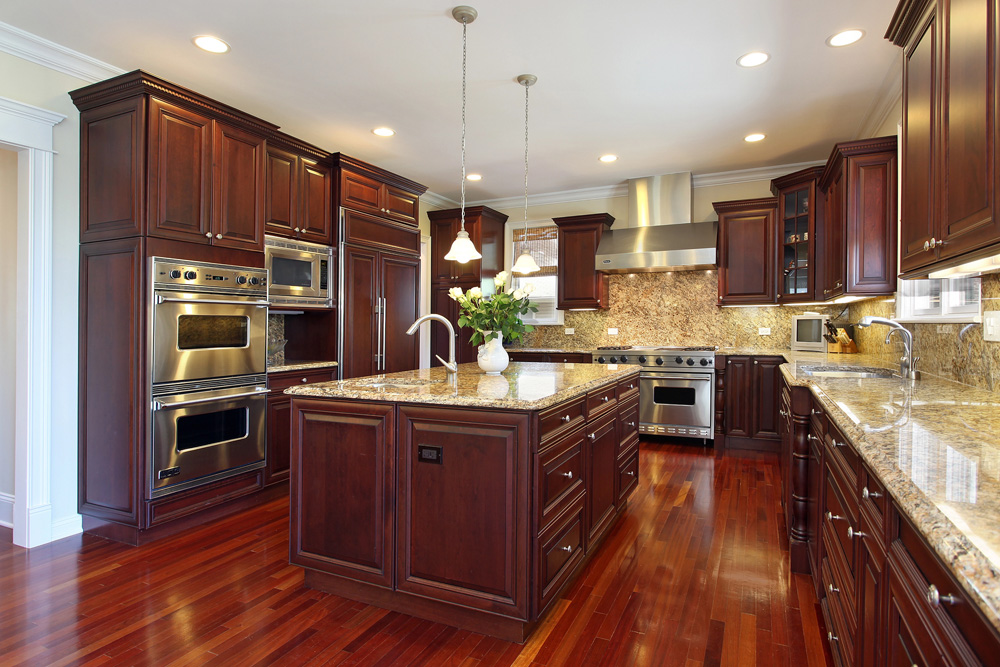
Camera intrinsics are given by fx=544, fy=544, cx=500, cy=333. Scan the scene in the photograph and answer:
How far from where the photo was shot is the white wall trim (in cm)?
292

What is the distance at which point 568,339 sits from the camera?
6.56m

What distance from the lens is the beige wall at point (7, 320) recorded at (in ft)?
10.3

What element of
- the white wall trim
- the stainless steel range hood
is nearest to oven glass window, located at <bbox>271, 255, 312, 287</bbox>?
the white wall trim

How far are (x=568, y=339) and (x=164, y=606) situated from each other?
16.2 feet

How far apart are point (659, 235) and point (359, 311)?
125 inches

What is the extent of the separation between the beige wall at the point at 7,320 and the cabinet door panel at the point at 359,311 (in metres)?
1.97

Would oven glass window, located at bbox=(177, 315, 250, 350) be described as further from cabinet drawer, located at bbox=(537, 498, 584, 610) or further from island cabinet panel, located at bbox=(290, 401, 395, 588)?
cabinet drawer, located at bbox=(537, 498, 584, 610)

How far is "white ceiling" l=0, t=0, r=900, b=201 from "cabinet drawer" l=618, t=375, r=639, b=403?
1.94m

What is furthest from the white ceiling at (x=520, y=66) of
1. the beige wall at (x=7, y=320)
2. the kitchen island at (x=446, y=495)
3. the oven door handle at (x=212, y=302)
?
the kitchen island at (x=446, y=495)

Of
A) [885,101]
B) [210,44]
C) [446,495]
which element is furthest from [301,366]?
[885,101]

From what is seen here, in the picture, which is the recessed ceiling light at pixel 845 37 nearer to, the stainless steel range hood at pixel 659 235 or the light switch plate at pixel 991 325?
the light switch plate at pixel 991 325

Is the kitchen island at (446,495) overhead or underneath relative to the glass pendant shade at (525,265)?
underneath

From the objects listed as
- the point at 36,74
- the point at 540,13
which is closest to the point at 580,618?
the point at 540,13

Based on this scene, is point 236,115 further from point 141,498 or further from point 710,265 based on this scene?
point 710,265
